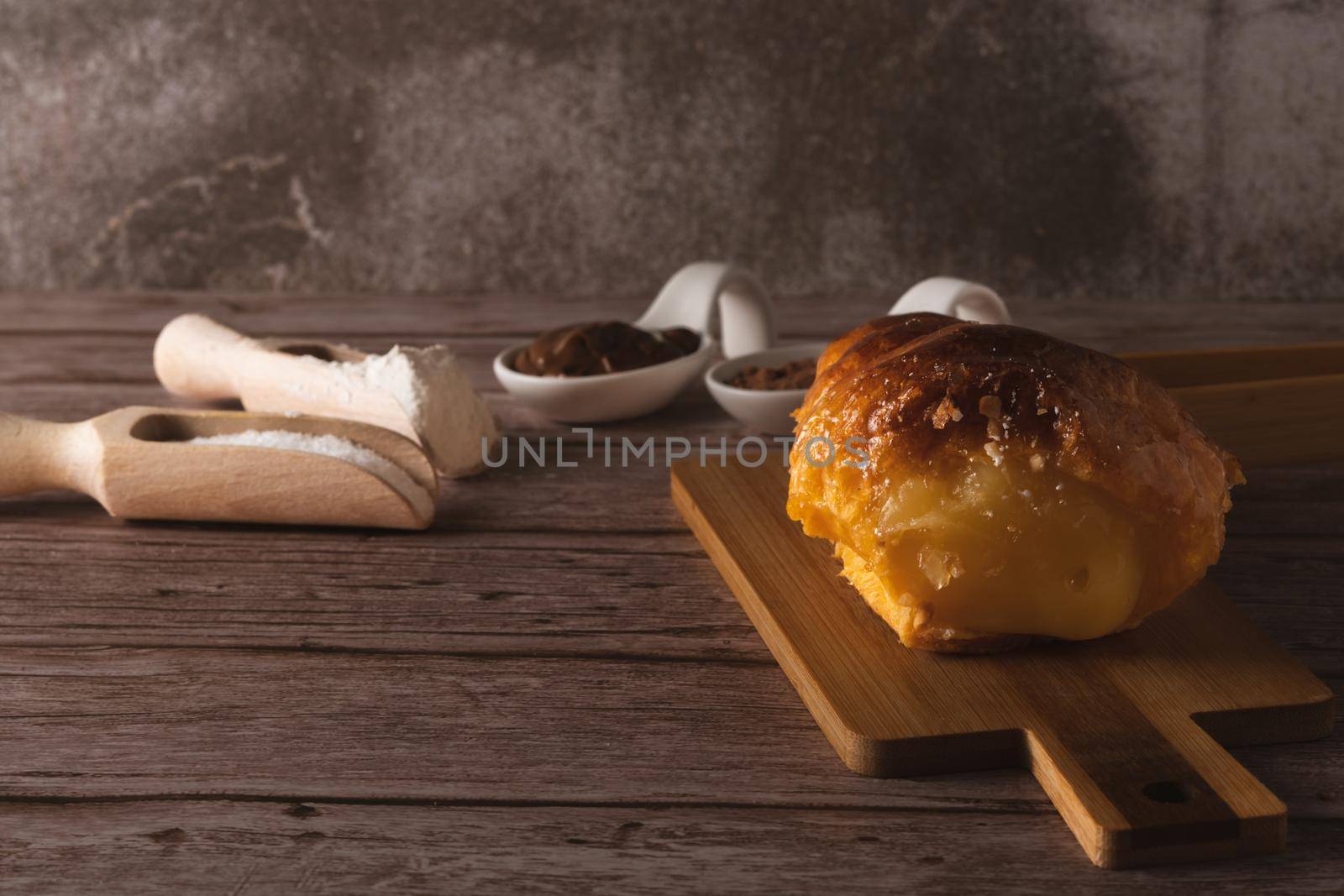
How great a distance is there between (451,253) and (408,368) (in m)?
1.27

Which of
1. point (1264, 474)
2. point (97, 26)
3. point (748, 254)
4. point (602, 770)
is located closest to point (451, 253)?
point (748, 254)

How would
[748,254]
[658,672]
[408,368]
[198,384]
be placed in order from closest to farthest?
1. [658,672]
2. [408,368]
3. [198,384]
4. [748,254]

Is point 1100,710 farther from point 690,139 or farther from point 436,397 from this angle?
point 690,139

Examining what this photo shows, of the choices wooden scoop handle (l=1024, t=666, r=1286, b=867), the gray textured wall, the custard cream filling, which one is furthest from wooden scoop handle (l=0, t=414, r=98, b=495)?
the gray textured wall

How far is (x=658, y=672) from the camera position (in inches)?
35.3

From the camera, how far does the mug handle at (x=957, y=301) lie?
1409 millimetres

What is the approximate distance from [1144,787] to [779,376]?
2.65 feet

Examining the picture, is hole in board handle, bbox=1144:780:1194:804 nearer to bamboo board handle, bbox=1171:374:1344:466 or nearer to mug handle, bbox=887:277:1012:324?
bamboo board handle, bbox=1171:374:1344:466

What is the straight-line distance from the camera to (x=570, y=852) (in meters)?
0.69

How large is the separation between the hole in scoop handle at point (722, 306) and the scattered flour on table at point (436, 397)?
37 centimetres

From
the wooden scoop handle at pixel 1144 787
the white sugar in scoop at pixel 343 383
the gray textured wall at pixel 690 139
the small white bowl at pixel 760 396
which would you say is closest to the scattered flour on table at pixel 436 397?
the white sugar in scoop at pixel 343 383

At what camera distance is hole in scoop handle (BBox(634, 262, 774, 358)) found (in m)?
1.62

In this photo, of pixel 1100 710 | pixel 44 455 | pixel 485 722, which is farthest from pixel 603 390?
pixel 1100 710

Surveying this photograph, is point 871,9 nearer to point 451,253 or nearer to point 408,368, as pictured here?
point 451,253
